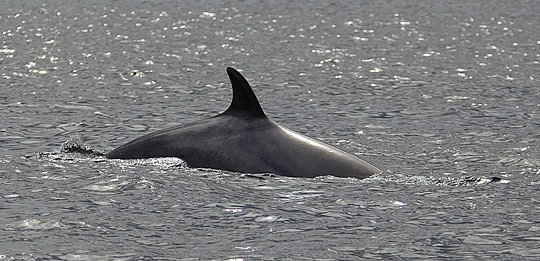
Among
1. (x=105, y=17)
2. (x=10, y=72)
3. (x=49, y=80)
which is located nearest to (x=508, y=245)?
(x=49, y=80)

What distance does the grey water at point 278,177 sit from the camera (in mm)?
13172

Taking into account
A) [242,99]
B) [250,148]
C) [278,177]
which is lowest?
[278,177]

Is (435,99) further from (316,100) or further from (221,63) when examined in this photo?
(221,63)

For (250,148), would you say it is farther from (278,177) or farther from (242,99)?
(242,99)

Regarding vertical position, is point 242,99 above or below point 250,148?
above

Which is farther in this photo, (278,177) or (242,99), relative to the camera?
(242,99)

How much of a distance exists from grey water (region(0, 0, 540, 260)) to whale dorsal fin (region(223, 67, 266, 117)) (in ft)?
3.13

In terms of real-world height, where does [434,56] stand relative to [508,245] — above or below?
above

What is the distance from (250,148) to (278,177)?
593 millimetres

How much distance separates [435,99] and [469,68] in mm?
13002

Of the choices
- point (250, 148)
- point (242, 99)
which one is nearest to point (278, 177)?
point (250, 148)

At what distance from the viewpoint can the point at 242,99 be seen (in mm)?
16734

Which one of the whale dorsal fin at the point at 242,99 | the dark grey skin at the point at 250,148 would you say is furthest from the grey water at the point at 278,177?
the whale dorsal fin at the point at 242,99

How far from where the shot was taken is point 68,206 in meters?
15.0
